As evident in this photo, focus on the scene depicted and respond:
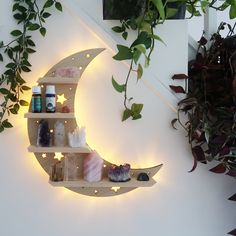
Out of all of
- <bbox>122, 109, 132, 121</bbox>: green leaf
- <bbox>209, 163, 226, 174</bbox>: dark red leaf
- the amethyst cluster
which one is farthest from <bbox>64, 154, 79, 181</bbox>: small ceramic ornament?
<bbox>209, 163, 226, 174</bbox>: dark red leaf

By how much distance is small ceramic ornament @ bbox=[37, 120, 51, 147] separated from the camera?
1.10m

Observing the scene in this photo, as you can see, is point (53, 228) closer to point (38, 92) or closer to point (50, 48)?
point (38, 92)

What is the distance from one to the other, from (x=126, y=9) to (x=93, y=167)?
1.93 ft

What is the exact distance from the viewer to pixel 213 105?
3.83ft

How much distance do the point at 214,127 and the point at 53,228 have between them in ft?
2.38

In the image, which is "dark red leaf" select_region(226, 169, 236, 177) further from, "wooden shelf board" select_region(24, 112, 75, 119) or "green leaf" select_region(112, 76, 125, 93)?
"wooden shelf board" select_region(24, 112, 75, 119)

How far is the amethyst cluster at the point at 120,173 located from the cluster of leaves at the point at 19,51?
0.41 metres

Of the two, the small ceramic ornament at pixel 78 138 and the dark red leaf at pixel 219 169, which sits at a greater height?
the small ceramic ornament at pixel 78 138

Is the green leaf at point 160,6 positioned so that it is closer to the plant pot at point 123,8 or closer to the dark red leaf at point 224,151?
the plant pot at point 123,8

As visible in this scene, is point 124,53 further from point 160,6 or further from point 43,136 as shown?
point 43,136

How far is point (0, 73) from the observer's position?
3.75ft

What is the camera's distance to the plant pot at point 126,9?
1.09 m

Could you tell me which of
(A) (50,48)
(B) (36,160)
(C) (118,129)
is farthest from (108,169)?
(A) (50,48)

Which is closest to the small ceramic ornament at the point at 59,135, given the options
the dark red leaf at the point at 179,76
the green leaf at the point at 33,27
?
the green leaf at the point at 33,27
